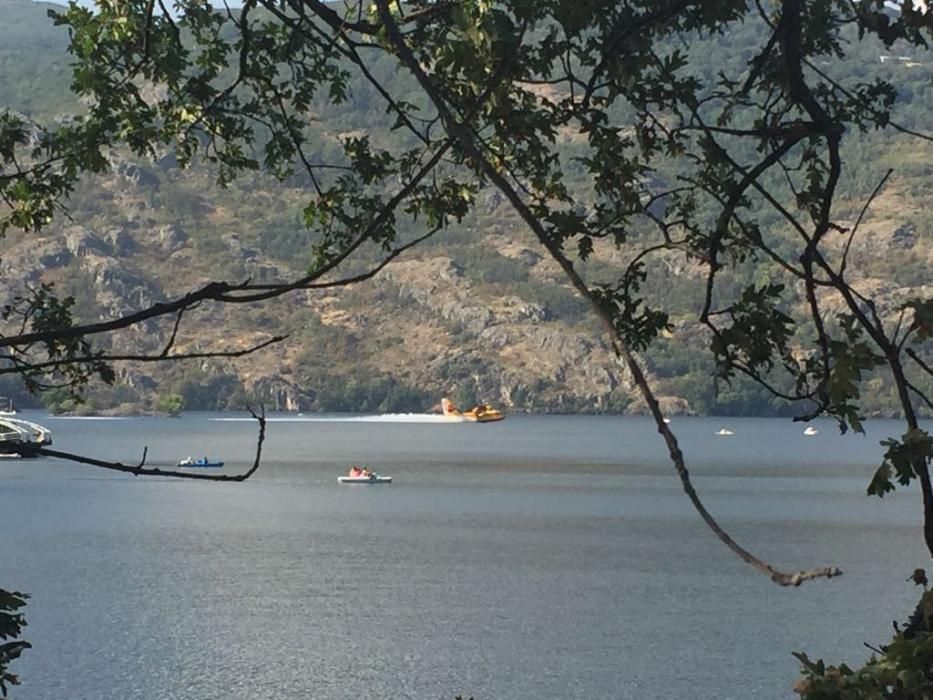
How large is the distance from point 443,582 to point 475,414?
5429 inches

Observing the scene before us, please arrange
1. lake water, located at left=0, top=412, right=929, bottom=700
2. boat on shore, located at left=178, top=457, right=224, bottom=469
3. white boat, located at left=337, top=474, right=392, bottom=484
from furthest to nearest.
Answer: boat on shore, located at left=178, top=457, right=224, bottom=469 < white boat, located at left=337, top=474, right=392, bottom=484 < lake water, located at left=0, top=412, right=929, bottom=700

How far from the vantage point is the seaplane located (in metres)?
190

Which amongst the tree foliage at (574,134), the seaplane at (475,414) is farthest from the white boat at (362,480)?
the seaplane at (475,414)

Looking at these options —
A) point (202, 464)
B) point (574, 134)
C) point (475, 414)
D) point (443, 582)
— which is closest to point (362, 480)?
point (202, 464)

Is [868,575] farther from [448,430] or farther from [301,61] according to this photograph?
[448,430]

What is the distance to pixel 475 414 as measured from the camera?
190 metres

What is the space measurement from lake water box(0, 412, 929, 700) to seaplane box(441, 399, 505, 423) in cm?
8140

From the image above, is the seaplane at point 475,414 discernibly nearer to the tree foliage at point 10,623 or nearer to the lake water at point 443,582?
the lake water at point 443,582

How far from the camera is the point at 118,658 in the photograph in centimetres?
3922

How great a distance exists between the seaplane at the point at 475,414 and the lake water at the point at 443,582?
267 feet

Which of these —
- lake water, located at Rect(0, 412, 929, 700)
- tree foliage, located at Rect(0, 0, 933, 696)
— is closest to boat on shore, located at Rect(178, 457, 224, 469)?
lake water, located at Rect(0, 412, 929, 700)

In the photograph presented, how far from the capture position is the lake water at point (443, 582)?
37594mm

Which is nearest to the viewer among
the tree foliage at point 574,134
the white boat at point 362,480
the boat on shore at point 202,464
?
the tree foliage at point 574,134

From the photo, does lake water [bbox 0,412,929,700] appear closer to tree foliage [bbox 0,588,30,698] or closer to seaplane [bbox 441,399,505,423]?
tree foliage [bbox 0,588,30,698]
